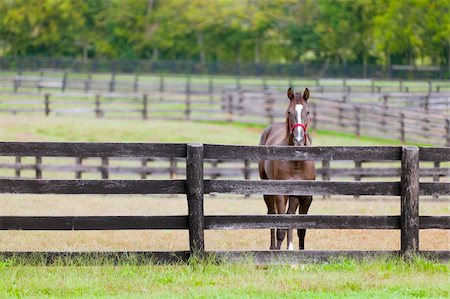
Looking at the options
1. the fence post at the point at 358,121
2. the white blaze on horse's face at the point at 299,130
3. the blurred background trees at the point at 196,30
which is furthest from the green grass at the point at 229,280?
the blurred background trees at the point at 196,30

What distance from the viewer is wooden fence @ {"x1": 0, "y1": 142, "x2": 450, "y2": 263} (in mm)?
10773

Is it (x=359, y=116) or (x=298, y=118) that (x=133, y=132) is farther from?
(x=298, y=118)

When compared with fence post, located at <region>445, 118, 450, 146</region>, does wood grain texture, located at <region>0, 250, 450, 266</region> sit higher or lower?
higher

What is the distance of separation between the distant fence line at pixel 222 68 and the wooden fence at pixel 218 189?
8308 cm

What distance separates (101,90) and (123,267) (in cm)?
5697

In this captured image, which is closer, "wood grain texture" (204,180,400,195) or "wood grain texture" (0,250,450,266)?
"wood grain texture" (0,250,450,266)

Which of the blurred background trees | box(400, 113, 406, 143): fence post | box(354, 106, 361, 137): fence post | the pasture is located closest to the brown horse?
the pasture

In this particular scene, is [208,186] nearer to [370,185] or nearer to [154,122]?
[370,185]

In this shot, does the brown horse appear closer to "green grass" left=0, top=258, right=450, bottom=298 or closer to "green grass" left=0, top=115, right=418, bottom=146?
"green grass" left=0, top=258, right=450, bottom=298

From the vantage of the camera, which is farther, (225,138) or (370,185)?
(225,138)

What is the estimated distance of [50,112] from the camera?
164ft

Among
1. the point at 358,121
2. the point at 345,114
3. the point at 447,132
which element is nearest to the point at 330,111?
the point at 345,114

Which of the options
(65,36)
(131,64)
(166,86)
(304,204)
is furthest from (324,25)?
(304,204)

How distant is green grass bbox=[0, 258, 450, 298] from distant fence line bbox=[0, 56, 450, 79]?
83.7 metres
